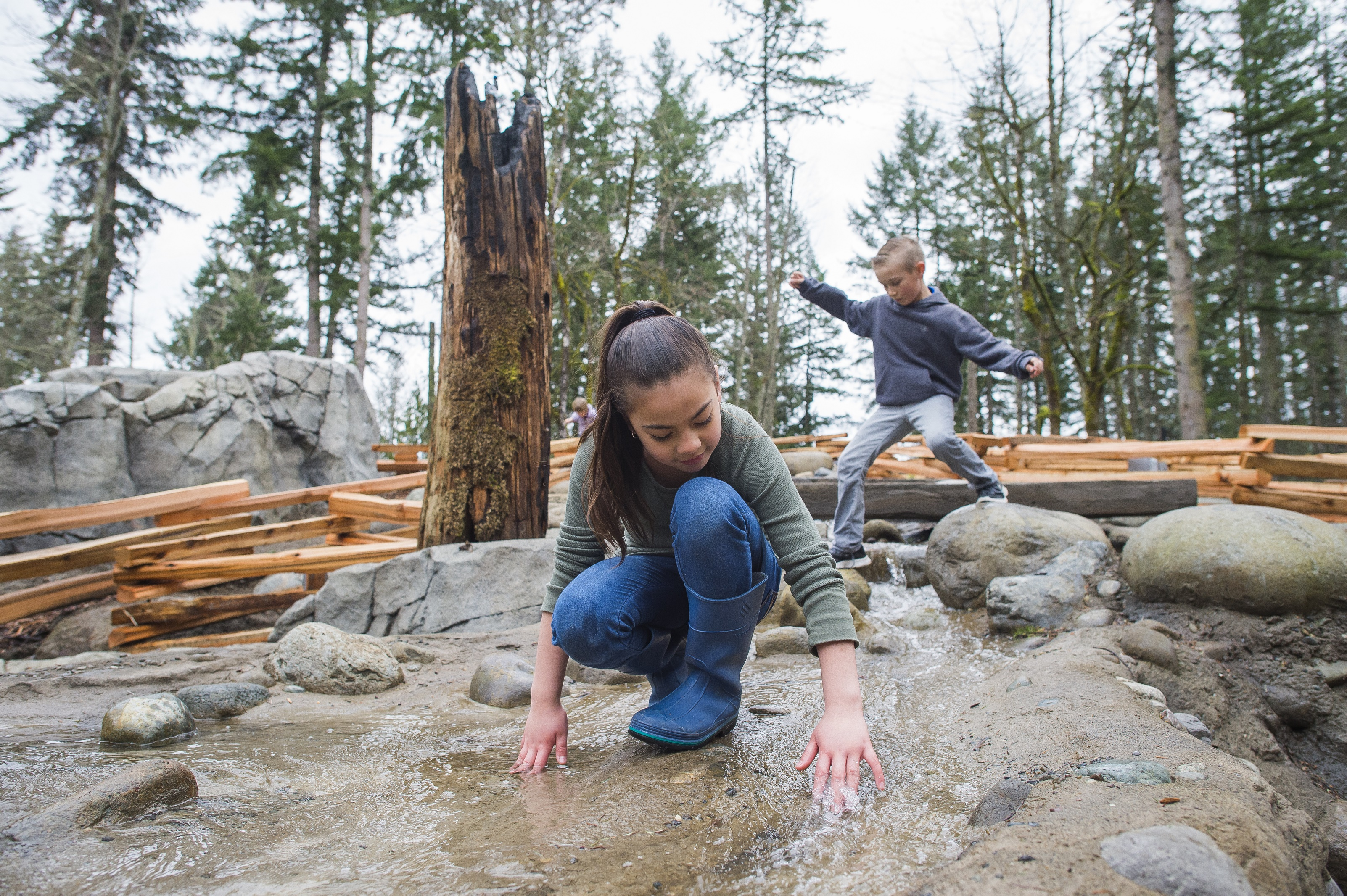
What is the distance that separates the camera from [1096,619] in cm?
340

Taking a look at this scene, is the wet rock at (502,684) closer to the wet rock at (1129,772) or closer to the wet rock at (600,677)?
the wet rock at (600,677)

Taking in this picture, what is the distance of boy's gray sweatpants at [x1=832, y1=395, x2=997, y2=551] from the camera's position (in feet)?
15.3

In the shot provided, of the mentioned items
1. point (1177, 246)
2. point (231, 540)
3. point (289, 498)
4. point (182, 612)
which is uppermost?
point (1177, 246)

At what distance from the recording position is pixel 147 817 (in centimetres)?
151

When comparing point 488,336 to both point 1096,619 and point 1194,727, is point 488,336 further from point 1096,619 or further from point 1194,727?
point 1194,727

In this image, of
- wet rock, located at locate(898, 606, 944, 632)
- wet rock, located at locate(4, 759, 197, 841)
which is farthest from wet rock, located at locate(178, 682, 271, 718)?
wet rock, located at locate(898, 606, 944, 632)

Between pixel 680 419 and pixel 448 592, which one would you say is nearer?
pixel 680 419

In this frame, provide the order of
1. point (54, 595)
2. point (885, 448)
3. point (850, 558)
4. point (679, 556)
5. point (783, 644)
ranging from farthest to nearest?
point (54, 595) → point (885, 448) → point (850, 558) → point (783, 644) → point (679, 556)

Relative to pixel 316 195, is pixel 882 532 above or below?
below

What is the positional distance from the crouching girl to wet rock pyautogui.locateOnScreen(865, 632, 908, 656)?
1393 mm

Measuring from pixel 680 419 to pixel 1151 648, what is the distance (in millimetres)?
2299

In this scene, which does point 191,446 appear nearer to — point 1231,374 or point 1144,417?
point 1144,417

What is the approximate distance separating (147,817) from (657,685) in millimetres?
1286

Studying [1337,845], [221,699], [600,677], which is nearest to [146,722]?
[221,699]
